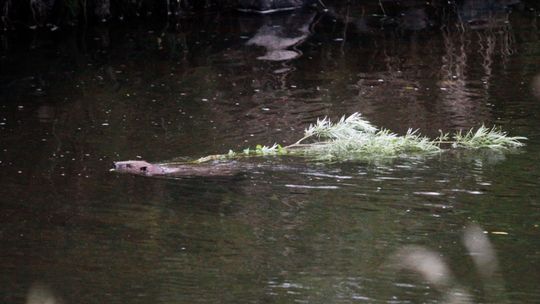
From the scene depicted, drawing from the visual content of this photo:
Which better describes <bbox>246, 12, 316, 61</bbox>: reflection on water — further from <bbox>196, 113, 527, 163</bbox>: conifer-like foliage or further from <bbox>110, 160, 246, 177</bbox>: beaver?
<bbox>110, 160, 246, 177</bbox>: beaver

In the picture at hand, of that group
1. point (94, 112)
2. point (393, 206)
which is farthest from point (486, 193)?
point (94, 112)

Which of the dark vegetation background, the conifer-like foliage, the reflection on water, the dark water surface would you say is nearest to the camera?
the dark water surface

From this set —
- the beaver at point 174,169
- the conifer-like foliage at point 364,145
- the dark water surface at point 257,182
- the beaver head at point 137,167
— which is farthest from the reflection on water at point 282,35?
the beaver head at point 137,167

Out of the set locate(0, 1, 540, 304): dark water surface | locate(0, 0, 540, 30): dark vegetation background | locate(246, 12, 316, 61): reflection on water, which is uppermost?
locate(0, 0, 540, 30): dark vegetation background

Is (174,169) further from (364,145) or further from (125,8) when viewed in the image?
(125,8)

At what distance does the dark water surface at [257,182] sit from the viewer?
662 cm

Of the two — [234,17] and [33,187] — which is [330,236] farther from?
[234,17]

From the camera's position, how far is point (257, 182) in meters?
8.94

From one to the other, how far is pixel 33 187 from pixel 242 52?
24.1 ft

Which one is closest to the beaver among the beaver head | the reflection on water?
the beaver head

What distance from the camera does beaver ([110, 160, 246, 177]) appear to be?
911 cm

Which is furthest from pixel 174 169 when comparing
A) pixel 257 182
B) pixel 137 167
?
pixel 257 182

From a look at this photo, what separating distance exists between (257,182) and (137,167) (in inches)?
45.4

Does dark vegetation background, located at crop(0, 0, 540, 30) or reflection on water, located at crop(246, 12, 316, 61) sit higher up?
dark vegetation background, located at crop(0, 0, 540, 30)
